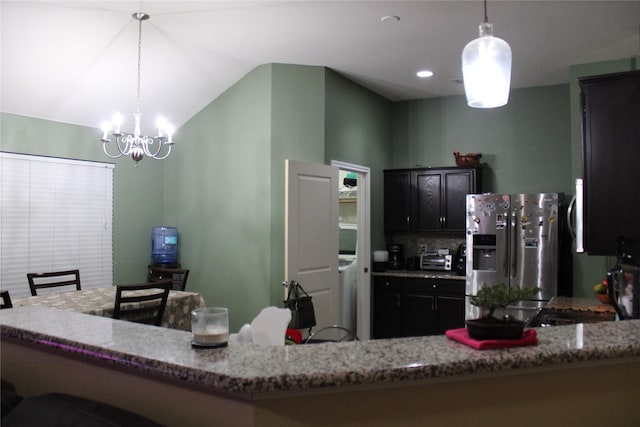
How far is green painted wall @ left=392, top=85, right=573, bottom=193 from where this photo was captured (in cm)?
558

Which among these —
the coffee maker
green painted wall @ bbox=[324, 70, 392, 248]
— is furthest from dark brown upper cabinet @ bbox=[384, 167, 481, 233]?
the coffee maker

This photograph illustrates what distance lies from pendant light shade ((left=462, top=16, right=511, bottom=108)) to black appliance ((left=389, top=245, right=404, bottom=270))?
4067 mm

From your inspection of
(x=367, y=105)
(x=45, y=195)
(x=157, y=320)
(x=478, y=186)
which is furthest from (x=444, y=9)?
(x=45, y=195)

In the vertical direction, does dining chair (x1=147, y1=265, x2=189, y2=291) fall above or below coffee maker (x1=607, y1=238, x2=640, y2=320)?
below

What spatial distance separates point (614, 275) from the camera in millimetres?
2139

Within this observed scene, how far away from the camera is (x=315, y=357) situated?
4.30 feet

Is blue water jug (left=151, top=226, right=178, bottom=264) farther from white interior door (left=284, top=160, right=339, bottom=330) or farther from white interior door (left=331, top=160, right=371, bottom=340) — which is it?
white interior door (left=331, top=160, right=371, bottom=340)

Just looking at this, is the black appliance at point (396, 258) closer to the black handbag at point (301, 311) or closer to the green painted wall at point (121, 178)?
the black handbag at point (301, 311)

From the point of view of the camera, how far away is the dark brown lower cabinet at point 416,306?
547 cm

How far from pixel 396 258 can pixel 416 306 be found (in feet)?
2.21

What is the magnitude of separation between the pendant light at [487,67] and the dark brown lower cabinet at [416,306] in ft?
11.9

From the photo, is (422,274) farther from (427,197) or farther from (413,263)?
(427,197)

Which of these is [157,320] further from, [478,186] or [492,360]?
[478,186]

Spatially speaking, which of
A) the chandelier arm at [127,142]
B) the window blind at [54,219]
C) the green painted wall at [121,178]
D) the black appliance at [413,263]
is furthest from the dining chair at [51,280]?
the black appliance at [413,263]
